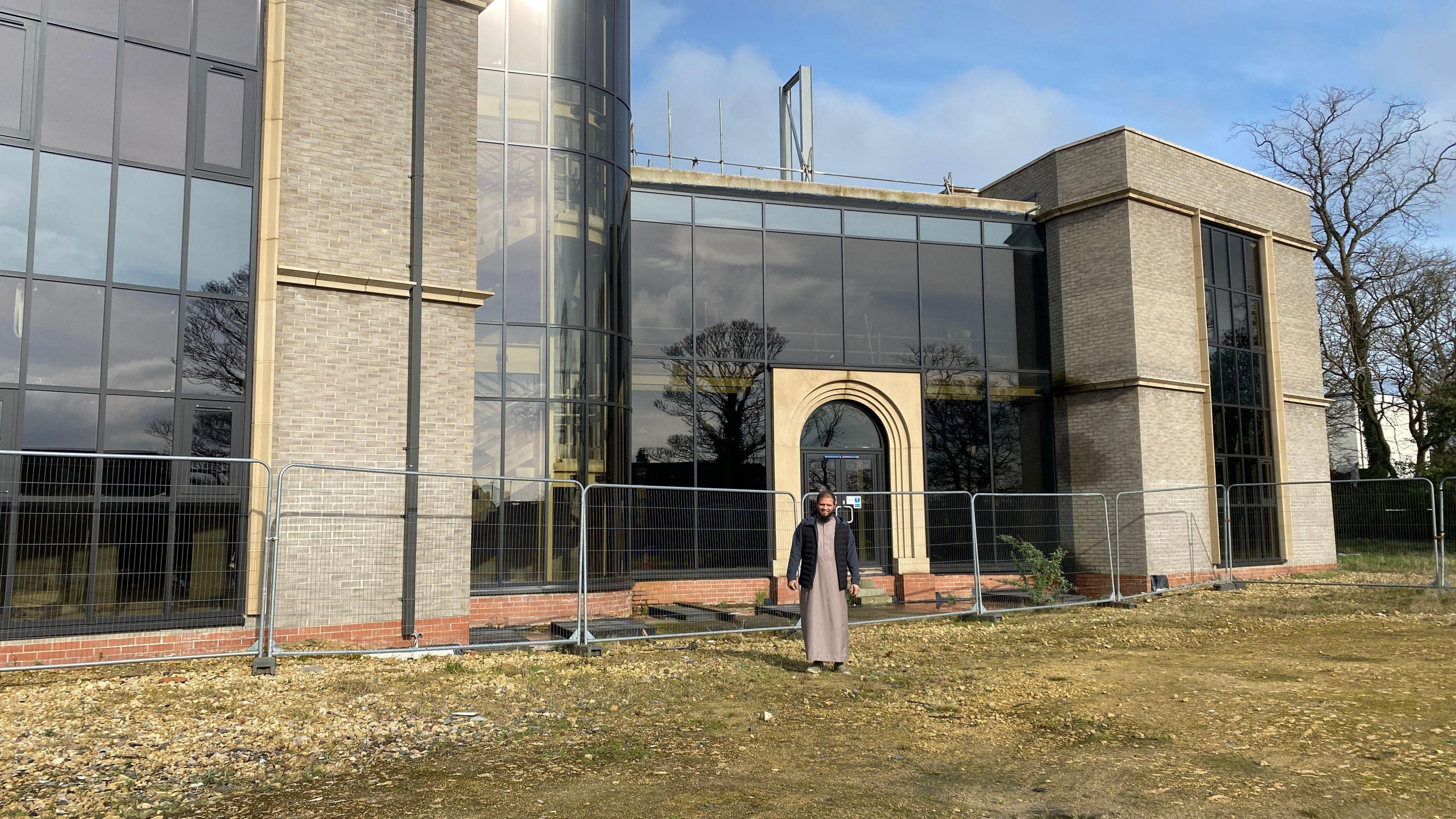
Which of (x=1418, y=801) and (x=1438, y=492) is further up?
(x=1438, y=492)

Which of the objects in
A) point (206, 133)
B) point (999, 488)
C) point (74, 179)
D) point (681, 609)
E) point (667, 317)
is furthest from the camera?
point (999, 488)

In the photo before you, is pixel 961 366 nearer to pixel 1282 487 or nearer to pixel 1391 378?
pixel 1282 487

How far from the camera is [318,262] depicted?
35.9 ft

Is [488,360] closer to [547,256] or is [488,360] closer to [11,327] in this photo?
[547,256]

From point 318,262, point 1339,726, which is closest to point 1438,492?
point 1339,726

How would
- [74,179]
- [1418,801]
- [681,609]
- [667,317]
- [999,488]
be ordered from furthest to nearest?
[999,488]
[667,317]
[681,609]
[74,179]
[1418,801]

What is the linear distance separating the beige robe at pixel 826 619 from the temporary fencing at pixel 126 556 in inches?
201

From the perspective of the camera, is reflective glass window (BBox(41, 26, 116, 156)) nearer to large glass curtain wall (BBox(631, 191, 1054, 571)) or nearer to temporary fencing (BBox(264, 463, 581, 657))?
temporary fencing (BBox(264, 463, 581, 657))

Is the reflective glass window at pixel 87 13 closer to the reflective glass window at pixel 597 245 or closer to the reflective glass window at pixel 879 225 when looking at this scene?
the reflective glass window at pixel 597 245

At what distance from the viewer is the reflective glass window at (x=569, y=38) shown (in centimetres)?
1452

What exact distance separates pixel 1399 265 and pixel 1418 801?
2976 cm

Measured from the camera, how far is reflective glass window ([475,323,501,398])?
45.1ft


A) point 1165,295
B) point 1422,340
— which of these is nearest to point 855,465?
point 1165,295

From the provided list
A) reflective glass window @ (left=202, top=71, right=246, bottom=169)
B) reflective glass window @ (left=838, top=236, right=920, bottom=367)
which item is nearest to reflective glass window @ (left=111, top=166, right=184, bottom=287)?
reflective glass window @ (left=202, top=71, right=246, bottom=169)
